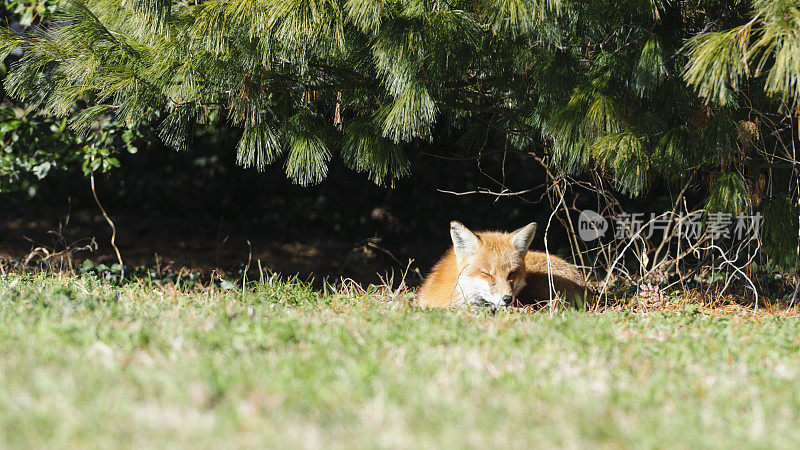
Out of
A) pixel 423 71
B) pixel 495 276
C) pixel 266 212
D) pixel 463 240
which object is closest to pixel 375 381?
pixel 495 276

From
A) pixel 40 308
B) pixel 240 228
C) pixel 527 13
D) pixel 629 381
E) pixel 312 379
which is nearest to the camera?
pixel 312 379

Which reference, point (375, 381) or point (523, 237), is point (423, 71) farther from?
point (375, 381)

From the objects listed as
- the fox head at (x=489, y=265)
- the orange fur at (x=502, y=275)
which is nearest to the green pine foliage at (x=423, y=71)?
the fox head at (x=489, y=265)

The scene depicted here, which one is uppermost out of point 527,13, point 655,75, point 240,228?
point 527,13

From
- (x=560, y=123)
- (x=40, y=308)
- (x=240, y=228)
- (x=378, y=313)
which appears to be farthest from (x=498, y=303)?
(x=240, y=228)

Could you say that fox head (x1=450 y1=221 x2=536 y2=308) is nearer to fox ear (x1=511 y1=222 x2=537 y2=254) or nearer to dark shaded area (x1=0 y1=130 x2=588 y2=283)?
fox ear (x1=511 y1=222 x2=537 y2=254)

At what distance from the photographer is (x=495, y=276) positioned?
17.5 feet

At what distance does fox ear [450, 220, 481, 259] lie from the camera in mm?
5547

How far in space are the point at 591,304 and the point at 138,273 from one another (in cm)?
483

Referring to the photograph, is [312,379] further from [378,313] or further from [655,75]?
[655,75]

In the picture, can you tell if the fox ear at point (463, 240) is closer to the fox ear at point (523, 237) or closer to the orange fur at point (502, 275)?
the orange fur at point (502, 275)

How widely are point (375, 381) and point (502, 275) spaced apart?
2.56 m

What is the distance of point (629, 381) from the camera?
318 cm

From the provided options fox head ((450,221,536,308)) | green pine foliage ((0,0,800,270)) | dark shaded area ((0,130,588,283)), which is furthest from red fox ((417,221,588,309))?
dark shaded area ((0,130,588,283))
